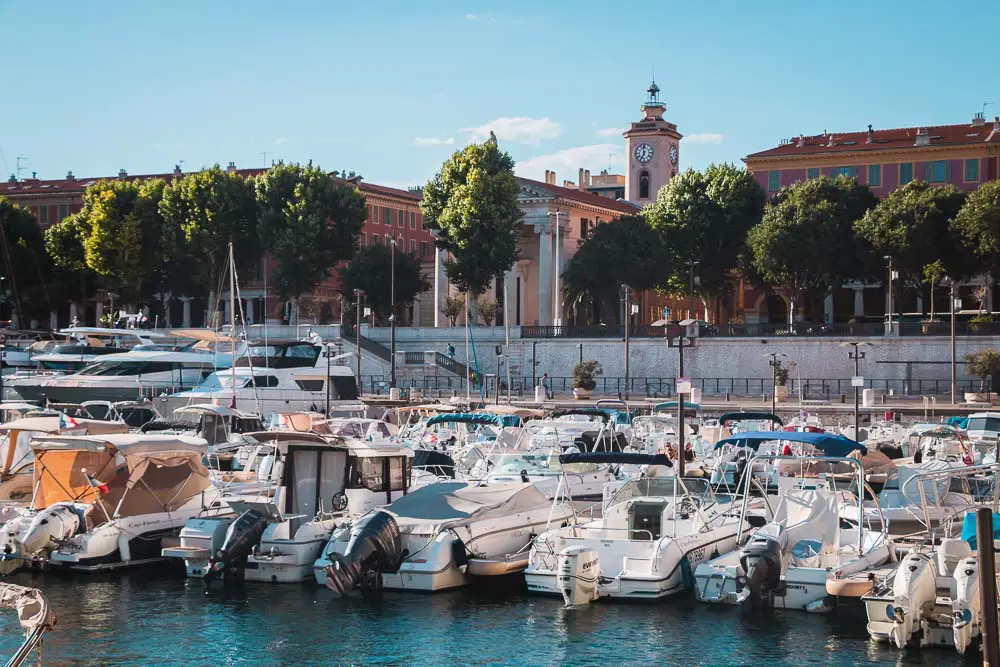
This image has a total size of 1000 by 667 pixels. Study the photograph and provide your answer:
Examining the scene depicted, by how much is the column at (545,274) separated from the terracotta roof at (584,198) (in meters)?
2.88

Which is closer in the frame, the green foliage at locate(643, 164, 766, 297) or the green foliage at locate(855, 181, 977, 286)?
the green foliage at locate(855, 181, 977, 286)

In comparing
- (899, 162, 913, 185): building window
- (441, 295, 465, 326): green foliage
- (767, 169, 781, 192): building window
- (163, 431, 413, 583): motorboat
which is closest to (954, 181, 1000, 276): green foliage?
(899, 162, 913, 185): building window

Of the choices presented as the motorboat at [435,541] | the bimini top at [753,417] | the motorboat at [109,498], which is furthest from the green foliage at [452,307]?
the motorboat at [435,541]

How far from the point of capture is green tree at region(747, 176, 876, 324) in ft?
250

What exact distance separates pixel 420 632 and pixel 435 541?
2612mm

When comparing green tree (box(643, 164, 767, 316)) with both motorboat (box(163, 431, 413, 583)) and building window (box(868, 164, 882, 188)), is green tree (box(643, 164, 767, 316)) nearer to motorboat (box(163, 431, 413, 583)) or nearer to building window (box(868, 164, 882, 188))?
building window (box(868, 164, 882, 188))

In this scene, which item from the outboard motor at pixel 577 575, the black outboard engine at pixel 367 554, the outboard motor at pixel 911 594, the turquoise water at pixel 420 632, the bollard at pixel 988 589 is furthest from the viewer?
the black outboard engine at pixel 367 554

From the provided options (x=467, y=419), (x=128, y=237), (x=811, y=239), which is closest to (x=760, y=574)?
(x=467, y=419)

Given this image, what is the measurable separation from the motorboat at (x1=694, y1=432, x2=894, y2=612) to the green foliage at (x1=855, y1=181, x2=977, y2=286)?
52.4 metres

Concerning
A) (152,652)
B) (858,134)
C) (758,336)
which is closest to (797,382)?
(758,336)

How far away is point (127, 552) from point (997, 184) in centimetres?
5741

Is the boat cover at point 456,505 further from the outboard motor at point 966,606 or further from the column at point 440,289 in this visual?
the column at point 440,289

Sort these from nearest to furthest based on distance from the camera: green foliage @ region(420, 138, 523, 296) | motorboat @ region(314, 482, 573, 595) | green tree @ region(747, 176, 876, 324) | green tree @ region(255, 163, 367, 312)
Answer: motorboat @ region(314, 482, 573, 595), green tree @ region(747, 176, 876, 324), green foliage @ region(420, 138, 523, 296), green tree @ region(255, 163, 367, 312)

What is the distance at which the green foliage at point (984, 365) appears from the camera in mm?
64375
